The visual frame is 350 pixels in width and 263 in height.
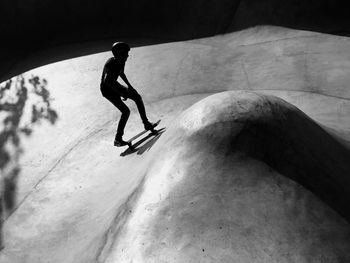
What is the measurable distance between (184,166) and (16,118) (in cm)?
629

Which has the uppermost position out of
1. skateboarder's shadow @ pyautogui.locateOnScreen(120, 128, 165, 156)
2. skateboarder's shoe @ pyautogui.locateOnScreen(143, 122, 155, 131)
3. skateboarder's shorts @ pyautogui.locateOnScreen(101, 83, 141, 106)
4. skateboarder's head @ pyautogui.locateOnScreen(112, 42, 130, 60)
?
skateboarder's head @ pyautogui.locateOnScreen(112, 42, 130, 60)

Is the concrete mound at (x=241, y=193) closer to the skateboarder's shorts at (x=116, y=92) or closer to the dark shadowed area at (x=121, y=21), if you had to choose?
the skateboarder's shorts at (x=116, y=92)

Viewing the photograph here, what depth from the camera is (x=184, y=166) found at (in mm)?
4367

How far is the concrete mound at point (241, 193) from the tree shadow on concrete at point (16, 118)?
10.8 ft

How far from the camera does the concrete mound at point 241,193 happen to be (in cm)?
365

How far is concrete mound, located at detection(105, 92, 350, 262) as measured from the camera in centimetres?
365

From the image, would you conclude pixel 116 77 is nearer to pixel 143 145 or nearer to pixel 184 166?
pixel 143 145

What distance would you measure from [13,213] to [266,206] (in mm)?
4565

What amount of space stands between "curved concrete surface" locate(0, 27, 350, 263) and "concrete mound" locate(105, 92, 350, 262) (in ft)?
0.05

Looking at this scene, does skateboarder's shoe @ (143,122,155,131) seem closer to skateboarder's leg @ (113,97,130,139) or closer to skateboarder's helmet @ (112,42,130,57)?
skateboarder's leg @ (113,97,130,139)

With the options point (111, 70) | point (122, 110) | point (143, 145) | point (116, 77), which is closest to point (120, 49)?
point (111, 70)

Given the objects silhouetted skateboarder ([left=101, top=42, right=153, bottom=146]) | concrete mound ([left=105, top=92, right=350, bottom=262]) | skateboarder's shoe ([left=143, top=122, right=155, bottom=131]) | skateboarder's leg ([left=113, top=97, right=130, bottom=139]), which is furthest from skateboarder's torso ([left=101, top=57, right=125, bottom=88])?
concrete mound ([left=105, top=92, right=350, bottom=262])

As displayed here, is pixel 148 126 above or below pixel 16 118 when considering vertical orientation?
above

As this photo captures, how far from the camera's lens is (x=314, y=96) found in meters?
8.27
